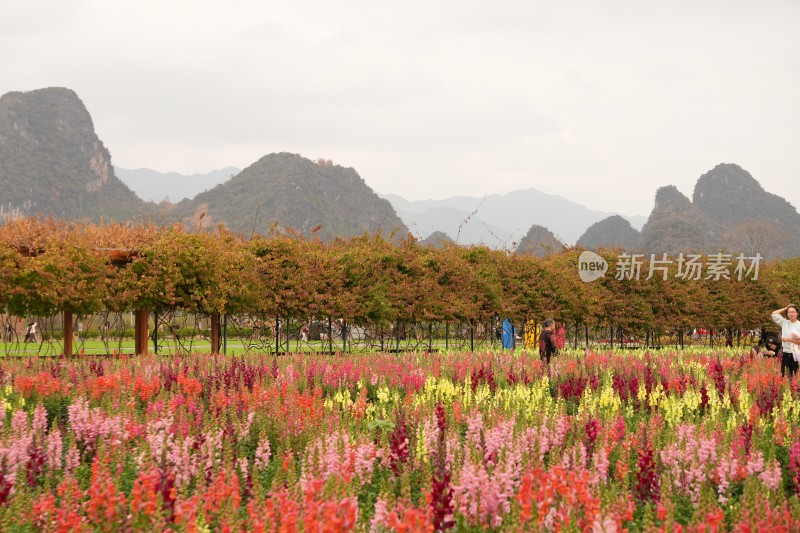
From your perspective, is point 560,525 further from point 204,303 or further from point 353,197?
point 353,197

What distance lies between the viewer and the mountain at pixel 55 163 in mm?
121562

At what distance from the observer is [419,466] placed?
6340mm

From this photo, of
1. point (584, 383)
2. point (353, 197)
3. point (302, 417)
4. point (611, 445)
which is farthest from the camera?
point (353, 197)

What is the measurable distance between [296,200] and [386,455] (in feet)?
357

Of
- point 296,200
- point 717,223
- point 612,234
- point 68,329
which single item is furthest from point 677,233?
point 68,329

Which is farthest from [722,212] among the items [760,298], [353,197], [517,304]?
[517,304]

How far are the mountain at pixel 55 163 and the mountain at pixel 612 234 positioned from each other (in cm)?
7630

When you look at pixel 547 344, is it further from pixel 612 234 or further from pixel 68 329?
pixel 612 234

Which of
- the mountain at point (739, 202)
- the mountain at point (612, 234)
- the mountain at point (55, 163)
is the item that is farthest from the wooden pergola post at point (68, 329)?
the mountain at point (739, 202)

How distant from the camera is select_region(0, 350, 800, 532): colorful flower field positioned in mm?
4445

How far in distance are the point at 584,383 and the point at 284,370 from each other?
480 cm

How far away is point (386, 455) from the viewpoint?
6.38 meters

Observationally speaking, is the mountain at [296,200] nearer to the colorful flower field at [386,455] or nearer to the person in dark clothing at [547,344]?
the person in dark clothing at [547,344]

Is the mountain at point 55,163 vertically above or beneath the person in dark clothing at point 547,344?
above
